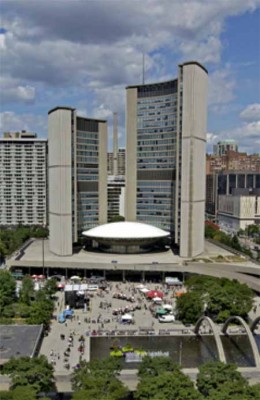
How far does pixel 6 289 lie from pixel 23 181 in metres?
62.1

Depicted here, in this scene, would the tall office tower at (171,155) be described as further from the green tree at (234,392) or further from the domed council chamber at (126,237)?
the green tree at (234,392)

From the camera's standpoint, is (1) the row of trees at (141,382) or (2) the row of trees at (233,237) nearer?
(1) the row of trees at (141,382)

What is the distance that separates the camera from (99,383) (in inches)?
836

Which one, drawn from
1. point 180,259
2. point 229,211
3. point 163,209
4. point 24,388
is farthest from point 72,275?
point 229,211

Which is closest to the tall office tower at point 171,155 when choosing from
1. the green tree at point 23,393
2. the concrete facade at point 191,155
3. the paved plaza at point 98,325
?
the concrete facade at point 191,155

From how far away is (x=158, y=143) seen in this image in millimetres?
66312

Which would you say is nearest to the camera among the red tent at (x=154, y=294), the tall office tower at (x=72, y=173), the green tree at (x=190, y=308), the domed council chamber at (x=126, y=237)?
the green tree at (x=190, y=308)

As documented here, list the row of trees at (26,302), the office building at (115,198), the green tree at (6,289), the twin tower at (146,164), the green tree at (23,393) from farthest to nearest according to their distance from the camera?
the office building at (115,198) < the twin tower at (146,164) < the green tree at (6,289) < the row of trees at (26,302) < the green tree at (23,393)

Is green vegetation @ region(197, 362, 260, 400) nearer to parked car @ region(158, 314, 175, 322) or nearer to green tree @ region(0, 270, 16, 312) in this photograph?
parked car @ region(158, 314, 175, 322)

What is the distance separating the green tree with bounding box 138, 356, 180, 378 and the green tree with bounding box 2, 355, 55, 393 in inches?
193

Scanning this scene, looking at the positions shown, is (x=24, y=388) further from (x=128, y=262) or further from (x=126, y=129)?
(x=126, y=129)

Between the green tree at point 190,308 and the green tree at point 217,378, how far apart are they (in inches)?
528

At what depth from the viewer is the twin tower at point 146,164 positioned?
189 ft

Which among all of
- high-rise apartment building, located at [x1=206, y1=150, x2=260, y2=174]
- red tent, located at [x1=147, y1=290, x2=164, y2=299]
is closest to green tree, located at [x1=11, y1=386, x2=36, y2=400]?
red tent, located at [x1=147, y1=290, x2=164, y2=299]
